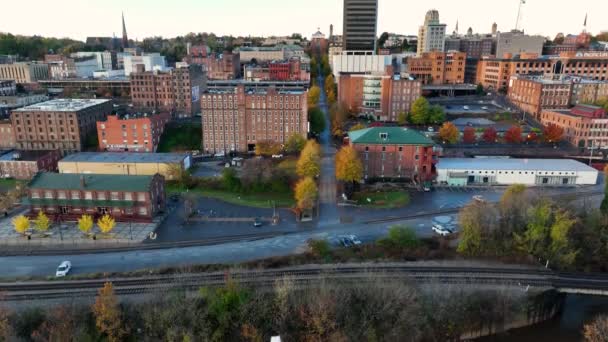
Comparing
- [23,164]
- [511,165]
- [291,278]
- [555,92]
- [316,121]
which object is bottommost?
[291,278]

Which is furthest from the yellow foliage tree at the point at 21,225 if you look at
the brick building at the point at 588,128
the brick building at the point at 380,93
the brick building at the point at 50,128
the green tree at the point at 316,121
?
the brick building at the point at 588,128

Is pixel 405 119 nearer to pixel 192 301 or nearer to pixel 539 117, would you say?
pixel 539 117

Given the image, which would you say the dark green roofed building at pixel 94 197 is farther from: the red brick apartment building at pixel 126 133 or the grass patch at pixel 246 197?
the red brick apartment building at pixel 126 133

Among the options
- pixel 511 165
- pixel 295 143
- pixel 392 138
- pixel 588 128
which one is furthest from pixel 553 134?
pixel 295 143

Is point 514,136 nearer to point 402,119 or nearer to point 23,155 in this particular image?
point 402,119

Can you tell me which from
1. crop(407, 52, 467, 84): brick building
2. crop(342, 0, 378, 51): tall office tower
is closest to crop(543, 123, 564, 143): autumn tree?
crop(407, 52, 467, 84): brick building

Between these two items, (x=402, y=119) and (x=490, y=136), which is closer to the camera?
(x=490, y=136)

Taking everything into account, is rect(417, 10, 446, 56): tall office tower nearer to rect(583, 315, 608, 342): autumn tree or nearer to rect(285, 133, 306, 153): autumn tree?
rect(285, 133, 306, 153): autumn tree
